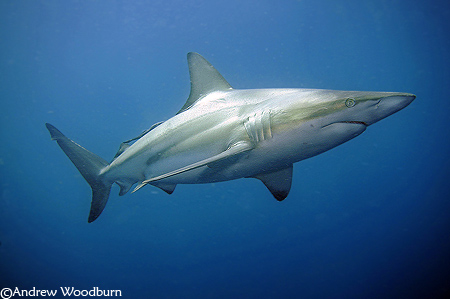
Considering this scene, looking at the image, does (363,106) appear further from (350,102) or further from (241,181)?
(241,181)

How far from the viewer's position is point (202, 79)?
358 centimetres

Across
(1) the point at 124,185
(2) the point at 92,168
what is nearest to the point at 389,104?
(1) the point at 124,185

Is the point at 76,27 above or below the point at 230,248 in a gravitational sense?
above

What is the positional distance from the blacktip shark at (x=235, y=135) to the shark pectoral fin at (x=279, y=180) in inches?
0.6

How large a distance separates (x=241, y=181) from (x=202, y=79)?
42.3 ft

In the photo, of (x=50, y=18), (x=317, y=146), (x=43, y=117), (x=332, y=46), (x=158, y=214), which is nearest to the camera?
(x=317, y=146)

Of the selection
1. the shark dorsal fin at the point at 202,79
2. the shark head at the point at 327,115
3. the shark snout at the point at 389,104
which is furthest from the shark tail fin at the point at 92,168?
the shark snout at the point at 389,104

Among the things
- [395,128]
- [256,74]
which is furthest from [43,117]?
[395,128]

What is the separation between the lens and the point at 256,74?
15.3m

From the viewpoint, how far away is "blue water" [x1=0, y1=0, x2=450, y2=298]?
1273cm

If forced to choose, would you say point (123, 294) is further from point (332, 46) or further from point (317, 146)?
point (332, 46)

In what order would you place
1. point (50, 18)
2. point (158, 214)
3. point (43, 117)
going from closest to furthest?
1. point (50, 18)
2. point (43, 117)
3. point (158, 214)

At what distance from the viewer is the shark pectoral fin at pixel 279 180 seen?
3393mm

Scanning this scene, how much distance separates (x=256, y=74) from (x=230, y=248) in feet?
38.4
